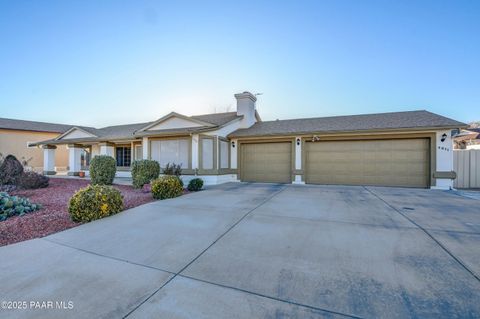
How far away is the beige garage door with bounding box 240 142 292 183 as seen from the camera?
13.1 meters

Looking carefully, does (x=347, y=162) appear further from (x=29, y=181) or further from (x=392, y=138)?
(x=29, y=181)

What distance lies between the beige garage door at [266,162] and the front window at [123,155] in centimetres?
951

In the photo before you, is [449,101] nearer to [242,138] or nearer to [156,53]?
[242,138]

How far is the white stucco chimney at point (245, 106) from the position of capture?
51.0 feet

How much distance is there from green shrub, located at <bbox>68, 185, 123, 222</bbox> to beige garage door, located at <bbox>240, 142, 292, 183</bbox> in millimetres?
8821

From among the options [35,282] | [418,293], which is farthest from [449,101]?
[35,282]

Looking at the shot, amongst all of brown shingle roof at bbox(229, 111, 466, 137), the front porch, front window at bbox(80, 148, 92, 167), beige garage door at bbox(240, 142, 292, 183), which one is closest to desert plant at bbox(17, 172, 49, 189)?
the front porch

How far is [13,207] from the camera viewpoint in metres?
6.04

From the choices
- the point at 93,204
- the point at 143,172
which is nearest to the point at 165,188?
the point at 93,204

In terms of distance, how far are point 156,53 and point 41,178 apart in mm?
8806

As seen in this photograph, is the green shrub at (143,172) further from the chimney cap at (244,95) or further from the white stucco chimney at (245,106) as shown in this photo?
the chimney cap at (244,95)

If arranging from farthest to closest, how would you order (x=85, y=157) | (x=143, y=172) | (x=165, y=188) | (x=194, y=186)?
(x=85, y=157)
(x=143, y=172)
(x=194, y=186)
(x=165, y=188)

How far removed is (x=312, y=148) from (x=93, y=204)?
10893 mm

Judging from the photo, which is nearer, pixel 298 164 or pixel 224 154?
pixel 298 164
